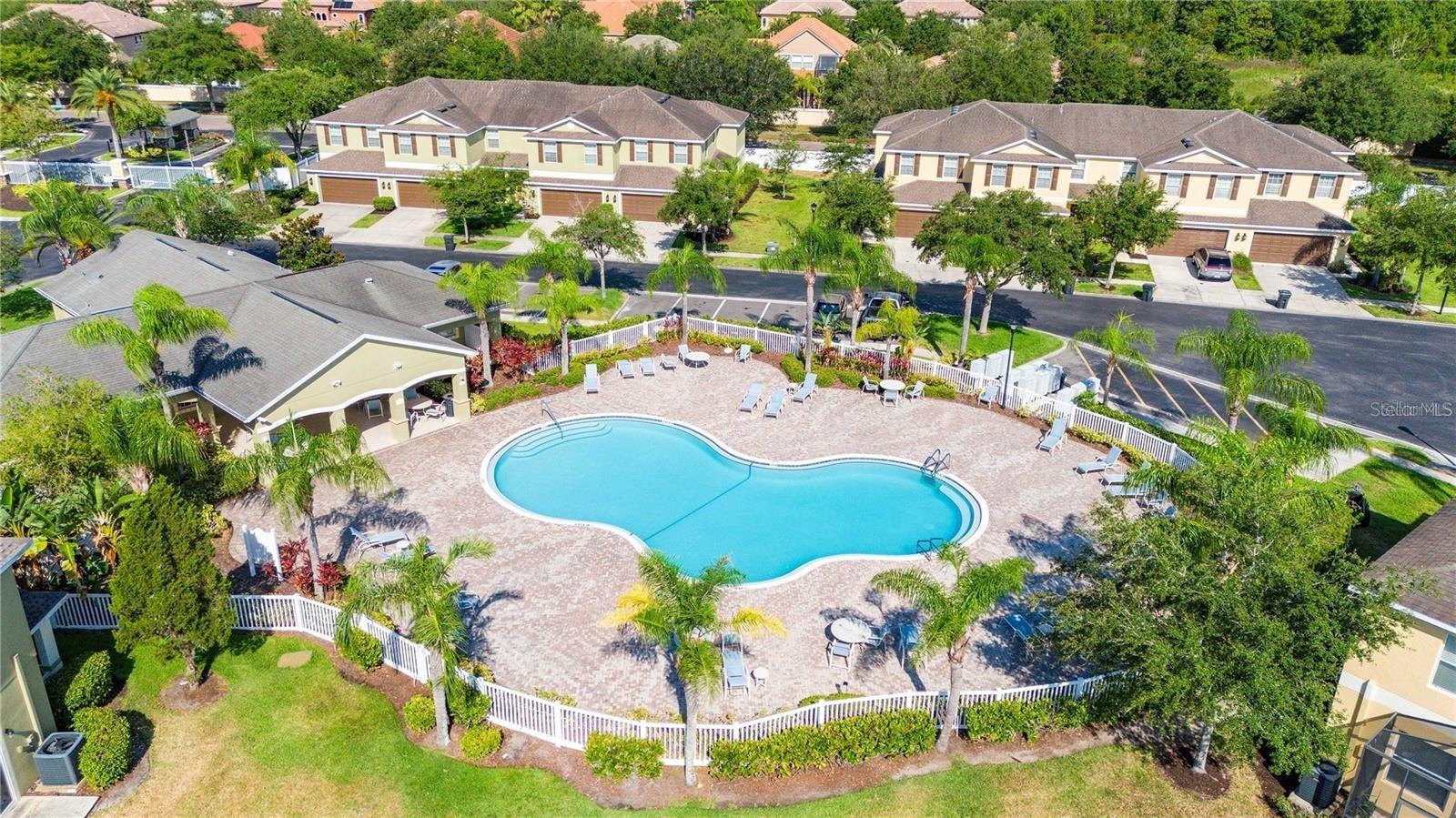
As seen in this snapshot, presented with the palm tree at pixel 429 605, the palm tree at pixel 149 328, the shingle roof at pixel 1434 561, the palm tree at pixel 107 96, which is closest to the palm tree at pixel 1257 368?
the shingle roof at pixel 1434 561

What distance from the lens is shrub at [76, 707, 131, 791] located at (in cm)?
1803

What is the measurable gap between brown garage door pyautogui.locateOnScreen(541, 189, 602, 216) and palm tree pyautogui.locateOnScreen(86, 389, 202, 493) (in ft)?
118

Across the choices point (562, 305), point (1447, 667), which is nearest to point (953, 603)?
point (1447, 667)

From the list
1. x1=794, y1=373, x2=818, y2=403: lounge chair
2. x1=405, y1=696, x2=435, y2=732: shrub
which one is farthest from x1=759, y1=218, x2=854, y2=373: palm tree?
x1=405, y1=696, x2=435, y2=732: shrub

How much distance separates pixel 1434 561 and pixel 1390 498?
11.4m

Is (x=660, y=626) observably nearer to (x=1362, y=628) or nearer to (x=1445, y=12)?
(x=1362, y=628)

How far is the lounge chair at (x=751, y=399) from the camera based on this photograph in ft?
111

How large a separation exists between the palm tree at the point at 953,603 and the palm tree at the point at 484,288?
1928 centimetres

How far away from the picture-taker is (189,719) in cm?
1983

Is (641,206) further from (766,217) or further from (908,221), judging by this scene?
(908,221)

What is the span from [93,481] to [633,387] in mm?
17344

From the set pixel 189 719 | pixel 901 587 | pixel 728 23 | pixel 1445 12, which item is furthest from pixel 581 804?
pixel 1445 12

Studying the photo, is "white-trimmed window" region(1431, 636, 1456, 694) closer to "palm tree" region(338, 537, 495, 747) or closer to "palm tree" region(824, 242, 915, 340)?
"palm tree" region(338, 537, 495, 747)

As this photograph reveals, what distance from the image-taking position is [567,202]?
2281 inches
